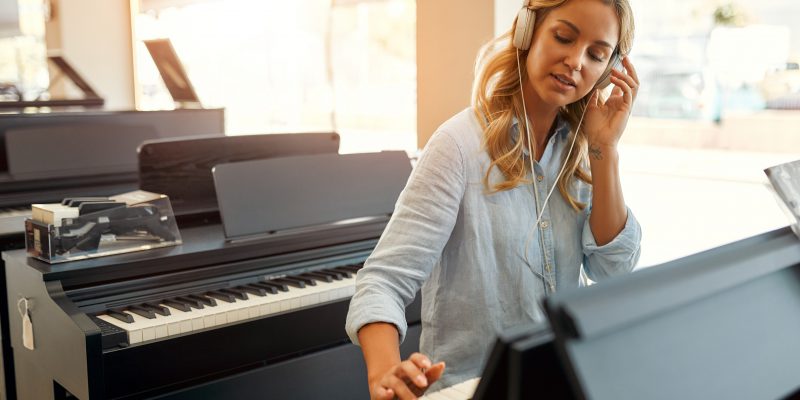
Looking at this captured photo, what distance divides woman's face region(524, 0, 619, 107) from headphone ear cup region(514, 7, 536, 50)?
1cm

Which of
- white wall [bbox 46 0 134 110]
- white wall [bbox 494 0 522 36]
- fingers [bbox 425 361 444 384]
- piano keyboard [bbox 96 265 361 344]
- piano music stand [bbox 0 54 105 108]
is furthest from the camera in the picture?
white wall [bbox 46 0 134 110]

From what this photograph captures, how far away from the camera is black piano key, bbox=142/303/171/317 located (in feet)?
7.17

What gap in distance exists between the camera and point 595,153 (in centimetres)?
157

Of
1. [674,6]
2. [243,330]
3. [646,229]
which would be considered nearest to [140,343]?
[243,330]

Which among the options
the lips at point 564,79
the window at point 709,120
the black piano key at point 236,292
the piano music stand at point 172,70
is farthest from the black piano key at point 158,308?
the piano music stand at point 172,70

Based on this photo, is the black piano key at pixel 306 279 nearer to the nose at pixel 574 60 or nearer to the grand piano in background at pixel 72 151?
the nose at pixel 574 60

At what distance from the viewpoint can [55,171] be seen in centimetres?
393

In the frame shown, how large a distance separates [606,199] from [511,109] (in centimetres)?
26

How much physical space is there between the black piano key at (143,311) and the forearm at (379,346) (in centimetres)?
107

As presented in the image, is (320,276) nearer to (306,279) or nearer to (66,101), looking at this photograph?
(306,279)

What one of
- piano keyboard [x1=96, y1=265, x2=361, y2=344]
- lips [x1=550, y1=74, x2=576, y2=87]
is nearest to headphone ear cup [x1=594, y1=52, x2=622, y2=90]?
lips [x1=550, y1=74, x2=576, y2=87]

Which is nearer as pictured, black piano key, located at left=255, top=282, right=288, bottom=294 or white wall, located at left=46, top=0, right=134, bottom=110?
black piano key, located at left=255, top=282, right=288, bottom=294

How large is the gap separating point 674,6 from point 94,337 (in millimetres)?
2490

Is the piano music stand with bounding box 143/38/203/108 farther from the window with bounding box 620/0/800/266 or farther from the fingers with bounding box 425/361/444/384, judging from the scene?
the fingers with bounding box 425/361/444/384
